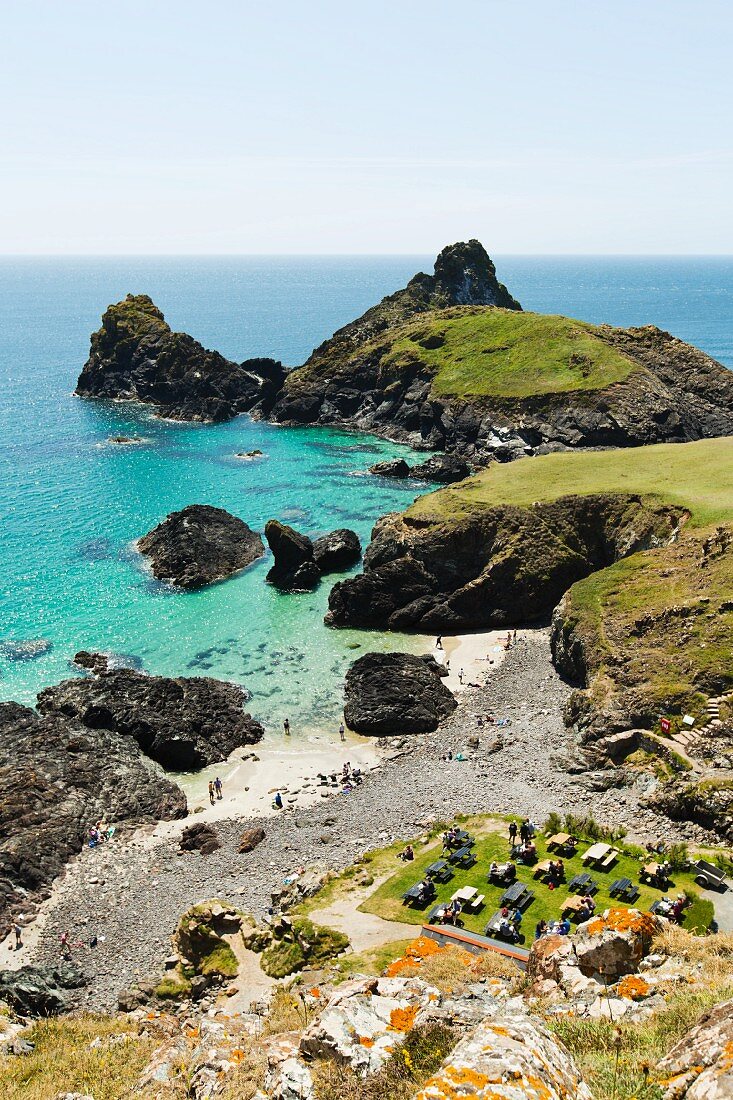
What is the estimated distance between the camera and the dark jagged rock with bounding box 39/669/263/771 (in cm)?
4841

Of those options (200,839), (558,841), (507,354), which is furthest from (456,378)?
(558,841)

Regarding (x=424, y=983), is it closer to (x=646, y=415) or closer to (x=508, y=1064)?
(x=508, y=1064)

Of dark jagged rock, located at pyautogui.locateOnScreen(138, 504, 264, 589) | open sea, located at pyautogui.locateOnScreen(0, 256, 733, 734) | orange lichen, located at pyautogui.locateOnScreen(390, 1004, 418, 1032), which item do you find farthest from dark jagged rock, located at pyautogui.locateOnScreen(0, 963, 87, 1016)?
dark jagged rock, located at pyautogui.locateOnScreen(138, 504, 264, 589)

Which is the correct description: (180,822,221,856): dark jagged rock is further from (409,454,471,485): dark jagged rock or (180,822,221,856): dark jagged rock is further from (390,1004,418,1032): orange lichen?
(409,454,471,485): dark jagged rock

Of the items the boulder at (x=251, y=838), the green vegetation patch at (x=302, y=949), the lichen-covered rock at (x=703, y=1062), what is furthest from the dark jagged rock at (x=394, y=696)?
the lichen-covered rock at (x=703, y=1062)

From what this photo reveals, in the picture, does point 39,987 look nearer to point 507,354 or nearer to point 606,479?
point 606,479

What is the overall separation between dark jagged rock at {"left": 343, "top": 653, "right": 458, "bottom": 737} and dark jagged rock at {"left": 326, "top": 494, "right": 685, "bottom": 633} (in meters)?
8.52

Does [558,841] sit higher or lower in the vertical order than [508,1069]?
lower

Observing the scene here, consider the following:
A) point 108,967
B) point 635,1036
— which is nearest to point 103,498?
point 108,967

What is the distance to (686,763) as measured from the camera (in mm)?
38031

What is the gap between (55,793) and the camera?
43.5 meters

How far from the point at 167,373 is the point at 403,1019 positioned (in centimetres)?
14480

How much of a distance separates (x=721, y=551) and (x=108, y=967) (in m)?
42.7

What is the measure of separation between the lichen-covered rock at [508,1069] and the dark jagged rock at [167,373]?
134 meters
